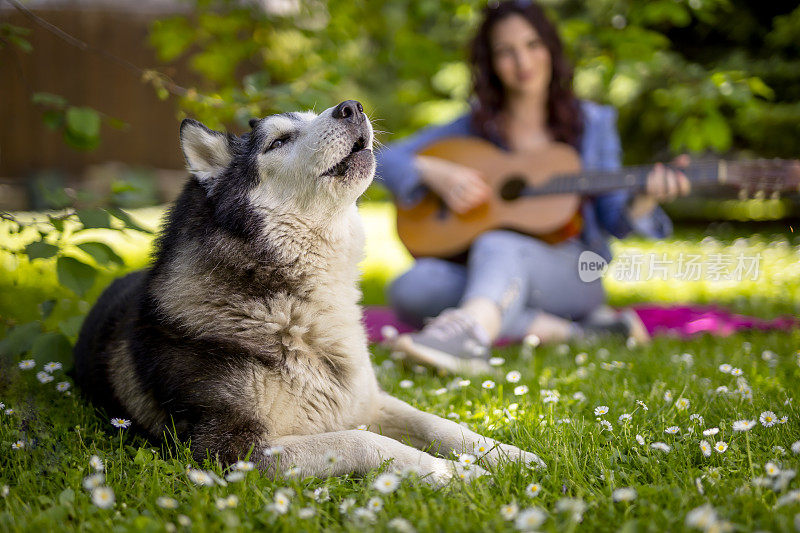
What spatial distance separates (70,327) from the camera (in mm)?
2615

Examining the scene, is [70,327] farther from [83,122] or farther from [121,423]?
[83,122]

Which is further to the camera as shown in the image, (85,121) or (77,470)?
(85,121)

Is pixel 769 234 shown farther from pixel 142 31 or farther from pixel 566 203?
pixel 142 31

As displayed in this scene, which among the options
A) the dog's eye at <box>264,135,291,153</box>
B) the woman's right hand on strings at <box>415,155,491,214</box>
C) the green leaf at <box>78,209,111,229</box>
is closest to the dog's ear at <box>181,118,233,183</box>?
the dog's eye at <box>264,135,291,153</box>

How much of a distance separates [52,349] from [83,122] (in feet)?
3.38

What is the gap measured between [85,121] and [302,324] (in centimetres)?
158

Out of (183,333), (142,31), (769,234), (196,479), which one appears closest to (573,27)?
(183,333)

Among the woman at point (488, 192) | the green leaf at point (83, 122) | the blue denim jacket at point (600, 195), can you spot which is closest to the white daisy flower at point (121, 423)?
the green leaf at point (83, 122)

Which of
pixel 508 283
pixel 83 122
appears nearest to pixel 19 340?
pixel 83 122

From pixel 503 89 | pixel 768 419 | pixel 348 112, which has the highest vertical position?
pixel 348 112

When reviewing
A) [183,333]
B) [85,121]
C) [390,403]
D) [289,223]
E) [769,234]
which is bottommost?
[769,234]

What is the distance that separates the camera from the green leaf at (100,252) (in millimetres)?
2330

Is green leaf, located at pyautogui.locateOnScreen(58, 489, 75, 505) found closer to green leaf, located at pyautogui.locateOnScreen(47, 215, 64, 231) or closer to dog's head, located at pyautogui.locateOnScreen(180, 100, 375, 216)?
dog's head, located at pyautogui.locateOnScreen(180, 100, 375, 216)

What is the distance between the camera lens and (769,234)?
794 centimetres
